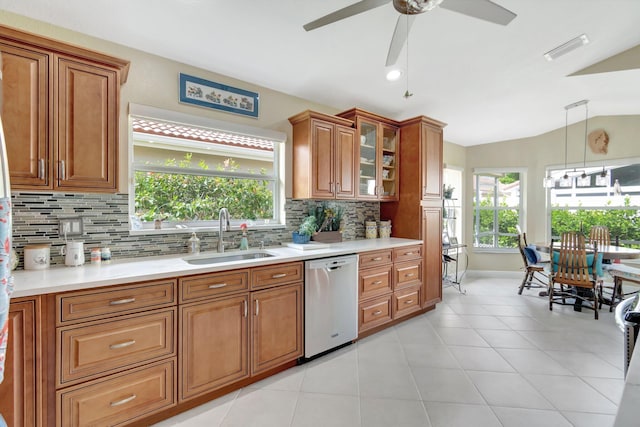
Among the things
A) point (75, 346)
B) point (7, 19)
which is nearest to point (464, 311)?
point (75, 346)

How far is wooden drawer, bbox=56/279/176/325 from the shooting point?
1.49m

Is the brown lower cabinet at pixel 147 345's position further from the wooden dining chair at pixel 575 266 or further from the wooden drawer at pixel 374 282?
the wooden dining chair at pixel 575 266

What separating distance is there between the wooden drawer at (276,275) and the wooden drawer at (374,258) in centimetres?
75

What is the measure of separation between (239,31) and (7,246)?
6.83 ft

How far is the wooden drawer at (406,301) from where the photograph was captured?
3.25 m

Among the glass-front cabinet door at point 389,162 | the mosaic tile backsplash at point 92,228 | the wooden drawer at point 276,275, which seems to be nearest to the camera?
the mosaic tile backsplash at point 92,228

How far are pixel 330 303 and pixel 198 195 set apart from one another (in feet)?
5.18

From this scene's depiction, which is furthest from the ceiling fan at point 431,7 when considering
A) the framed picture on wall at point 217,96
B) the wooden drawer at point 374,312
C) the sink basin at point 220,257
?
the wooden drawer at point 374,312

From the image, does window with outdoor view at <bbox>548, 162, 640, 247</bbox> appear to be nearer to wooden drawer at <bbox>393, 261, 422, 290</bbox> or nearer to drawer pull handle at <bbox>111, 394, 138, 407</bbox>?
wooden drawer at <bbox>393, 261, 422, 290</bbox>

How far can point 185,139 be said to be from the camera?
2.64 metres

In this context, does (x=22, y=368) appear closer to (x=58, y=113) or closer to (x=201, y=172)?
(x=58, y=113)

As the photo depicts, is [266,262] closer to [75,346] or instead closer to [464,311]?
[75,346]

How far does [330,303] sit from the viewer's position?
8.49ft

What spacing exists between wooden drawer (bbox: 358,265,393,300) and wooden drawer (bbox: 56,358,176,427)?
175 cm
